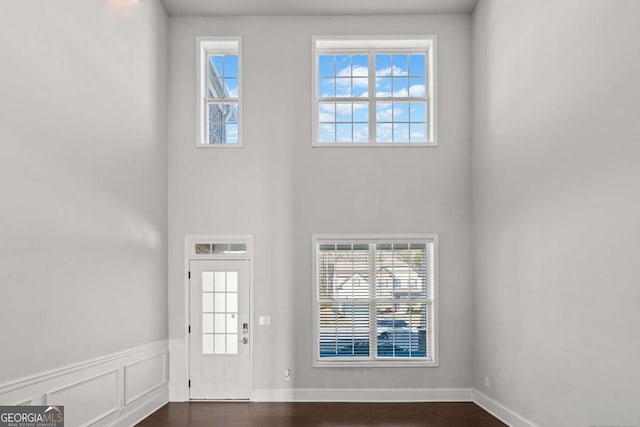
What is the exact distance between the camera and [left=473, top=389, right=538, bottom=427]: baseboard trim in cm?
503

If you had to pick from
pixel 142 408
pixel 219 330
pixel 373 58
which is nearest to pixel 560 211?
pixel 373 58

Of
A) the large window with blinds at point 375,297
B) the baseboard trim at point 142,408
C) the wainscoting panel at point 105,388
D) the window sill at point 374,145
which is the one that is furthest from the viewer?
the window sill at point 374,145

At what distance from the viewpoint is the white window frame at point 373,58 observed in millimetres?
6777

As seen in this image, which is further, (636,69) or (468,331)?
(468,331)

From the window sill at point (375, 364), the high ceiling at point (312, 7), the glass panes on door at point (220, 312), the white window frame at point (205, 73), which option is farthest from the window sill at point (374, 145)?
the window sill at point (375, 364)

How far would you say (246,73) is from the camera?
680cm

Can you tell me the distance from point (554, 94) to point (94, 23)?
4.60 metres

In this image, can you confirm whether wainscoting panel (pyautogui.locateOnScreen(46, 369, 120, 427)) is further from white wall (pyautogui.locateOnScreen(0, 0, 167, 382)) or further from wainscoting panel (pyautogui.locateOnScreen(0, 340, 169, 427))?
white wall (pyautogui.locateOnScreen(0, 0, 167, 382))

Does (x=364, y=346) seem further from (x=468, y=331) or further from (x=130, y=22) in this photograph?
(x=130, y=22)

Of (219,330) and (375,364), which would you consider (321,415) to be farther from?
(219,330)

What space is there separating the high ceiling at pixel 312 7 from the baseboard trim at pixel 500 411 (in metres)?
5.34

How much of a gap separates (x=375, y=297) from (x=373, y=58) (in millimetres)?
3539

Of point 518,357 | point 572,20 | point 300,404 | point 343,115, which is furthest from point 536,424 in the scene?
point 343,115

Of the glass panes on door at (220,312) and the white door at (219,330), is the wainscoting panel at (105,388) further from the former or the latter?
the glass panes on door at (220,312)
